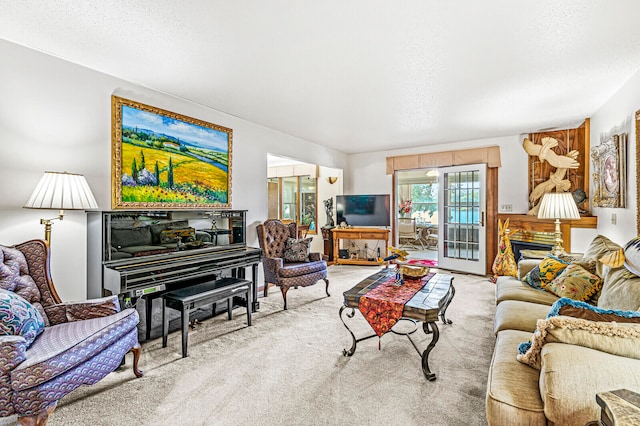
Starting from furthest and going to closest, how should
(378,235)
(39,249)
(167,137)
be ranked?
(378,235) < (167,137) < (39,249)

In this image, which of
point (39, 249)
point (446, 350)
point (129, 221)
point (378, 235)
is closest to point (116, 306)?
point (39, 249)

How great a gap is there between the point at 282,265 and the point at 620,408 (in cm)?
327

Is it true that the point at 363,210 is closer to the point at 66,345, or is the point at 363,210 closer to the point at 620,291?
the point at 620,291

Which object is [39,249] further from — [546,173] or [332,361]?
[546,173]

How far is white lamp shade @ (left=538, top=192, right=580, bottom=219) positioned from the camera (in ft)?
12.2

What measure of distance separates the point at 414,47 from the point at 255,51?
48.2 inches

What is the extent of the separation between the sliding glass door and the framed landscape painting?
3929mm

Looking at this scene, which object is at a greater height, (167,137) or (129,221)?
(167,137)

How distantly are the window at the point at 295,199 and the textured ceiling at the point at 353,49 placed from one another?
341 centimetres

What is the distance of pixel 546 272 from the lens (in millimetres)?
2748

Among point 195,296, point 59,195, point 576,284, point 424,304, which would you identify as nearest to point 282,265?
point 195,296

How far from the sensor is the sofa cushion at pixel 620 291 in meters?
1.70

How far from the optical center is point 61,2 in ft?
6.16

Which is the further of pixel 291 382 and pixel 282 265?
pixel 282 265
